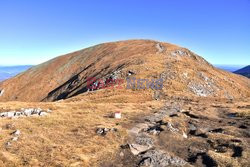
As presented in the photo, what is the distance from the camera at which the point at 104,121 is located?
2452cm

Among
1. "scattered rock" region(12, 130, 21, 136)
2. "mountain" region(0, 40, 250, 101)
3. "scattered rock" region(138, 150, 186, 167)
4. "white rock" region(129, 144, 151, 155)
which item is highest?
"mountain" region(0, 40, 250, 101)

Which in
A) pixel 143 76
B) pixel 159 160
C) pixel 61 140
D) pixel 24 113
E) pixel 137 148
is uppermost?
pixel 143 76

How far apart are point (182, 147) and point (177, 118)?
8.89 metres

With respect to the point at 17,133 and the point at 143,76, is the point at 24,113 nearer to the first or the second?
the point at 17,133

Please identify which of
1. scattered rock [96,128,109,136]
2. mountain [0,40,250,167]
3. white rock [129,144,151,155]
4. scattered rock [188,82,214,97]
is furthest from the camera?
scattered rock [188,82,214,97]

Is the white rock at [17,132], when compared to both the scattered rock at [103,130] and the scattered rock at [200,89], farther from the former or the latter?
the scattered rock at [200,89]

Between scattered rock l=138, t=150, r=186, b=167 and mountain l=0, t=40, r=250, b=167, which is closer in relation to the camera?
scattered rock l=138, t=150, r=186, b=167

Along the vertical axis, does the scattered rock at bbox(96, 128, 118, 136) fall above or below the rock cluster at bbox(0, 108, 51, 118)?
below

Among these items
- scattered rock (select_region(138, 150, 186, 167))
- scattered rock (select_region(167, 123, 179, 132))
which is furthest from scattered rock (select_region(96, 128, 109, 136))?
scattered rock (select_region(167, 123, 179, 132))

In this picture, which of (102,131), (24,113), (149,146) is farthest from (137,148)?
(24,113)

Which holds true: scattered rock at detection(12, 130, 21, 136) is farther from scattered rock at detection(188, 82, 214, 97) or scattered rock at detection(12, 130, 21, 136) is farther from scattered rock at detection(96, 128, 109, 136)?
scattered rock at detection(188, 82, 214, 97)

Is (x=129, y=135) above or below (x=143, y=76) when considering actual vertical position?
below

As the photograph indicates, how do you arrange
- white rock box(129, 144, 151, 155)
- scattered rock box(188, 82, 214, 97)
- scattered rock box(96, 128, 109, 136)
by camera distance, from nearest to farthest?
white rock box(129, 144, 151, 155) → scattered rock box(96, 128, 109, 136) → scattered rock box(188, 82, 214, 97)

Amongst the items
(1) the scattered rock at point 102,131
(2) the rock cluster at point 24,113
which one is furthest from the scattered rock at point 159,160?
(2) the rock cluster at point 24,113
